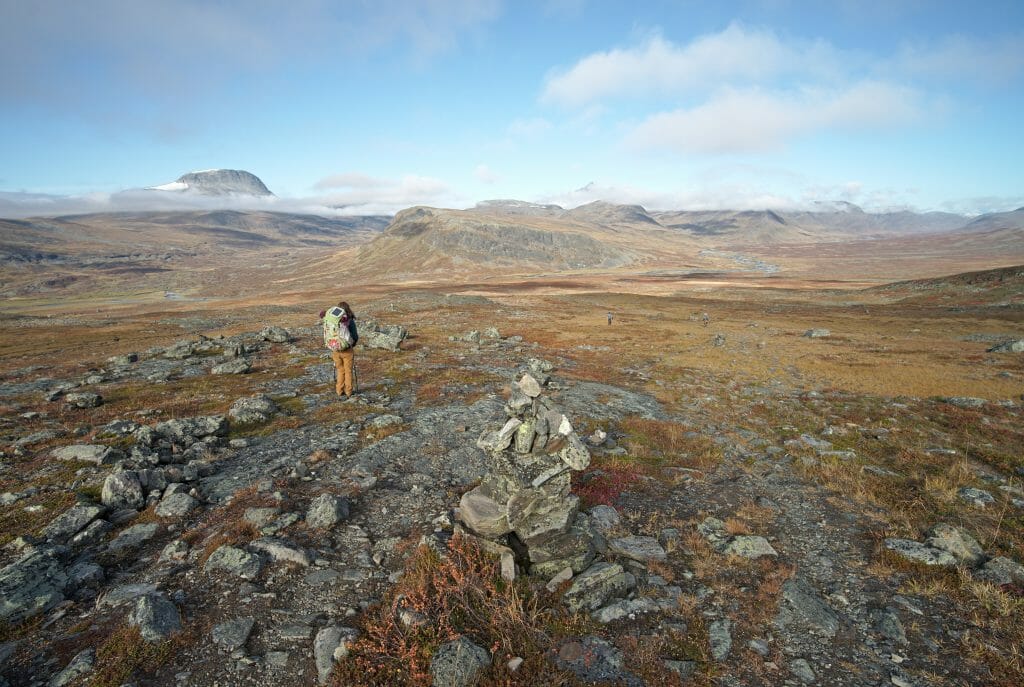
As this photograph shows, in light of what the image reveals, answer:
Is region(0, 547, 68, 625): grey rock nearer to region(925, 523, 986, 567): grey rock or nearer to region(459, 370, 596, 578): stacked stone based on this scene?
region(459, 370, 596, 578): stacked stone

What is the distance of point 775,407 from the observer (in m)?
25.7

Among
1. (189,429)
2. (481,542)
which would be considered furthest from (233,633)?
(189,429)

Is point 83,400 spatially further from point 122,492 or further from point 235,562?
point 235,562

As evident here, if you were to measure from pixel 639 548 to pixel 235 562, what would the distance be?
9.13 metres

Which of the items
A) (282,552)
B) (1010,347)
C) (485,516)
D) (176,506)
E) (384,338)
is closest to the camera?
(282,552)

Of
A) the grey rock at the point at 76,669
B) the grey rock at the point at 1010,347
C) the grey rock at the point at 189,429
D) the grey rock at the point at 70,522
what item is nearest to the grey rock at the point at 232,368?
the grey rock at the point at 189,429

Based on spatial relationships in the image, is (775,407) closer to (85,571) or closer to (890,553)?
(890,553)

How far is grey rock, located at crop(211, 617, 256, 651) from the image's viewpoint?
7.57 metres

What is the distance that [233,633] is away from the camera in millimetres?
7820

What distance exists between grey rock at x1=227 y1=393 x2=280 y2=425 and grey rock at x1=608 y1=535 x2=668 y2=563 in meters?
15.2

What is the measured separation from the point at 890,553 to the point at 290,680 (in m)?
13.4

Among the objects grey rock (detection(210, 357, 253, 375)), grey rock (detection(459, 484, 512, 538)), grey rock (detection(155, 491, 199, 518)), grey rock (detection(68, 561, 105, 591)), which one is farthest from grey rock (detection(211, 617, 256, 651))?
grey rock (detection(210, 357, 253, 375))

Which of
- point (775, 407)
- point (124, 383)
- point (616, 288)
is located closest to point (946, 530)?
point (775, 407)

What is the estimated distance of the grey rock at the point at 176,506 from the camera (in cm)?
1143
